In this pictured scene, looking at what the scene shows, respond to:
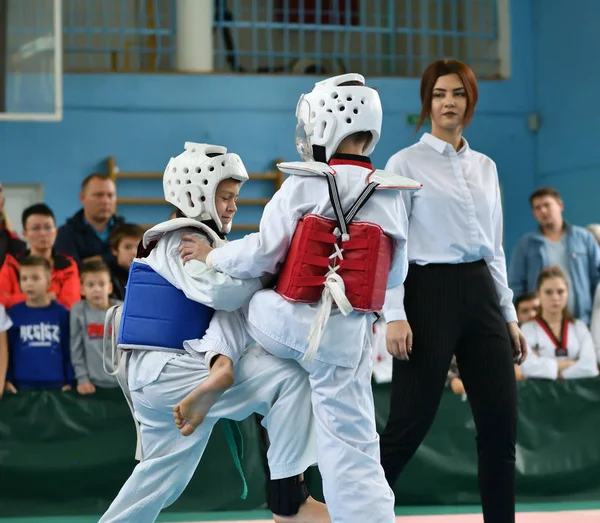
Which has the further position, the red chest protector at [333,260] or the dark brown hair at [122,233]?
the dark brown hair at [122,233]

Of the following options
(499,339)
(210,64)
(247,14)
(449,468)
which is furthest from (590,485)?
(247,14)

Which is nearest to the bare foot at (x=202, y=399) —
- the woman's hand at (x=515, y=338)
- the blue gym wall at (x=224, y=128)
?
the woman's hand at (x=515, y=338)

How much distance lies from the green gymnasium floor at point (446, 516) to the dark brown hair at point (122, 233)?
1592mm

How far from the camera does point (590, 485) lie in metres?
5.77

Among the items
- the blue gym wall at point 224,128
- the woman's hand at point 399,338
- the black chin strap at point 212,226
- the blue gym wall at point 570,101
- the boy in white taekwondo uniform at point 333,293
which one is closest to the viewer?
the boy in white taekwondo uniform at point 333,293

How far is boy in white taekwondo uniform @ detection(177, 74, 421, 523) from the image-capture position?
2.89 metres

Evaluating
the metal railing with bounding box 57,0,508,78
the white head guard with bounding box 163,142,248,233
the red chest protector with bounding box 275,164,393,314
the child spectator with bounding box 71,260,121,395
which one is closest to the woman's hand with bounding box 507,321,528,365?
the red chest protector with bounding box 275,164,393,314

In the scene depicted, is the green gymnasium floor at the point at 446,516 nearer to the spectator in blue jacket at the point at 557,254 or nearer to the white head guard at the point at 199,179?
the spectator in blue jacket at the point at 557,254

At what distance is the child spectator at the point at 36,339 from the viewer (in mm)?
5352

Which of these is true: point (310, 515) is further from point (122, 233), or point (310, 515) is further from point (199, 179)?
point (122, 233)

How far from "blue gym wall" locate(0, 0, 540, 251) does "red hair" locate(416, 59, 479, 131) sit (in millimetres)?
7083

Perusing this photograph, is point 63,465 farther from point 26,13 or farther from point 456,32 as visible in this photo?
point 456,32

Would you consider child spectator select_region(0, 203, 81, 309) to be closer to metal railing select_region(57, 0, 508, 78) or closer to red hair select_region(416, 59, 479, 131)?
red hair select_region(416, 59, 479, 131)

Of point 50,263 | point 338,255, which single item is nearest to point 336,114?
point 338,255
